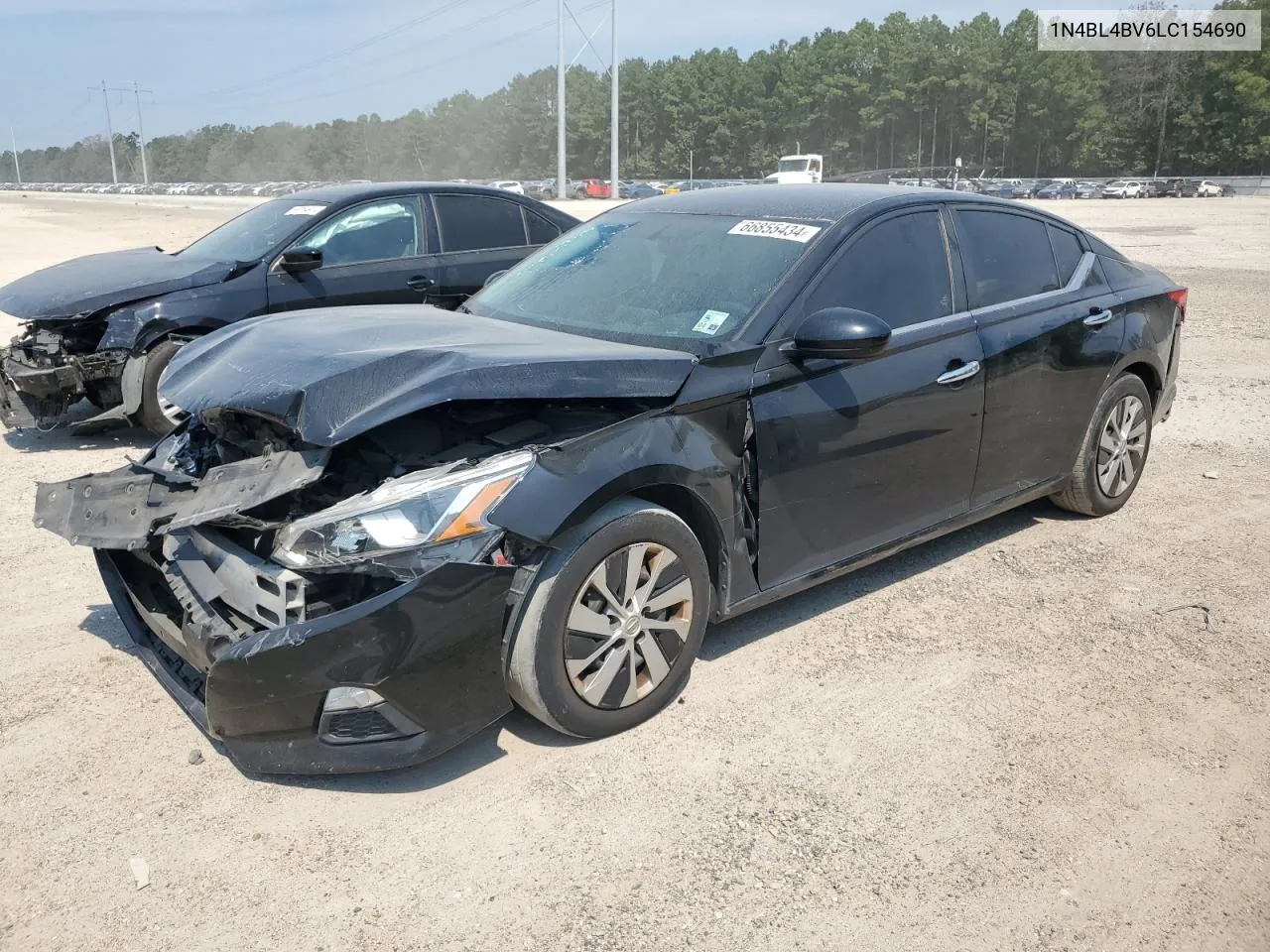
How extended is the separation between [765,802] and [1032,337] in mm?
2593

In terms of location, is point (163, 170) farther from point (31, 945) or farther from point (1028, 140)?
point (31, 945)

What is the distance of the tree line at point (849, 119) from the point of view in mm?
81562

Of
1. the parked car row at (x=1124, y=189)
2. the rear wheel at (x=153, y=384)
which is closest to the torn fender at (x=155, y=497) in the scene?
the rear wheel at (x=153, y=384)

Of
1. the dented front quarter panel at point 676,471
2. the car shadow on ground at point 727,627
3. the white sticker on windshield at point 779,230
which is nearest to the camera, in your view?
the dented front quarter panel at point 676,471

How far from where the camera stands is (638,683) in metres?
3.48

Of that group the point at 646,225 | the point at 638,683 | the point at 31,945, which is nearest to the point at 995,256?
the point at 646,225

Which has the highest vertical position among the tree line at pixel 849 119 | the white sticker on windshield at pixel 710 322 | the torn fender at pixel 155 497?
the tree line at pixel 849 119

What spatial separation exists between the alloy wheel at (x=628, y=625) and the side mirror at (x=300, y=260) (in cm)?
475

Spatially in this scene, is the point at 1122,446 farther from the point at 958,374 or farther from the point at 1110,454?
the point at 958,374

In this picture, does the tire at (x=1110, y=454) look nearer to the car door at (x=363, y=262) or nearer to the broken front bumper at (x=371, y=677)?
the broken front bumper at (x=371, y=677)

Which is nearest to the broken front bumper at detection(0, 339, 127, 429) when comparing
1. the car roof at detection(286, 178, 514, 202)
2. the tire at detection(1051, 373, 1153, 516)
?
the car roof at detection(286, 178, 514, 202)

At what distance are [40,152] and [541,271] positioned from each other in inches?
8262

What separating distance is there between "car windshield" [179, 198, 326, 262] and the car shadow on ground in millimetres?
3717

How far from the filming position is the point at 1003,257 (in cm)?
476
